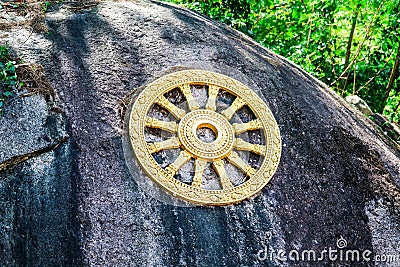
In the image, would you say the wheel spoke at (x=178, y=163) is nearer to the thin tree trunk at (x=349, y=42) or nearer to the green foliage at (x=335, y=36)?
the green foliage at (x=335, y=36)

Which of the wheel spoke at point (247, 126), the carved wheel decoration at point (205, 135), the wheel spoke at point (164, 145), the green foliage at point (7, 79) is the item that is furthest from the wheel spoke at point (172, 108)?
the green foliage at point (7, 79)

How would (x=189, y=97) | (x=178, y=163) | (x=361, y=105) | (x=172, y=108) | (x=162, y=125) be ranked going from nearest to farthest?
(x=178, y=163)
(x=162, y=125)
(x=172, y=108)
(x=189, y=97)
(x=361, y=105)

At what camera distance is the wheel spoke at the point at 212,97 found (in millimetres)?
5254

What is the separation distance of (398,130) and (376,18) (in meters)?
3.44

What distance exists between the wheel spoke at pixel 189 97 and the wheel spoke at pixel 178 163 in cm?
49

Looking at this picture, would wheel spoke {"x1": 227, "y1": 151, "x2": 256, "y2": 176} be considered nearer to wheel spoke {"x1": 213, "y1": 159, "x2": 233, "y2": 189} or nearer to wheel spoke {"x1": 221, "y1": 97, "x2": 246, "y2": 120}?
wheel spoke {"x1": 213, "y1": 159, "x2": 233, "y2": 189}

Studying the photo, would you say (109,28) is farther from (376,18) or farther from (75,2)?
(376,18)

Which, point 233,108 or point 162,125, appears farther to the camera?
point 233,108

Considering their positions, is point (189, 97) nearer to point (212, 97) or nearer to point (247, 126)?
point (212, 97)

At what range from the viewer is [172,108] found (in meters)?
5.14

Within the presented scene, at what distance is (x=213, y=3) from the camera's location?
31.2ft

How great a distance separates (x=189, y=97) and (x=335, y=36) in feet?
20.9

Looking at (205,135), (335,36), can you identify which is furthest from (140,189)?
(335,36)

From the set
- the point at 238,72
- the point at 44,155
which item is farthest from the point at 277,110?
the point at 44,155
